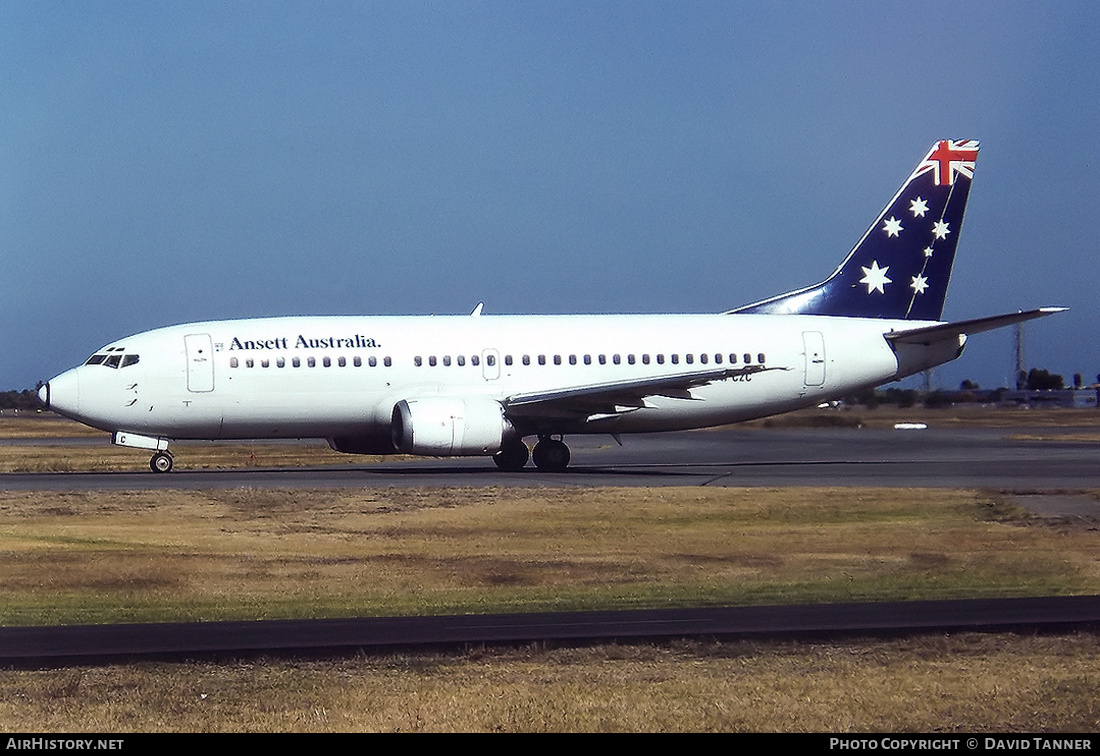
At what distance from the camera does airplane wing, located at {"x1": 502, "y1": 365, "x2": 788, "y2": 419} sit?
109 ft

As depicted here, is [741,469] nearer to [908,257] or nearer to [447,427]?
[447,427]

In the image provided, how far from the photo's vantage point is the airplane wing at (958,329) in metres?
33.8

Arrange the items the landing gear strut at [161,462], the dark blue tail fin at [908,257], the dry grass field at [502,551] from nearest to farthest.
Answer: the dry grass field at [502,551], the landing gear strut at [161,462], the dark blue tail fin at [908,257]

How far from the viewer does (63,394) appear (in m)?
33.2

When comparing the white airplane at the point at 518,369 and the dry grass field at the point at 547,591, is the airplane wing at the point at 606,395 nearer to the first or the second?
the white airplane at the point at 518,369

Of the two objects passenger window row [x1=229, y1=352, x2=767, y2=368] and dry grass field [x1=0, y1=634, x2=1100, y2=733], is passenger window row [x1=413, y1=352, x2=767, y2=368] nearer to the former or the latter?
passenger window row [x1=229, y1=352, x2=767, y2=368]

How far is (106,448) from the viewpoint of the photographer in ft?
167

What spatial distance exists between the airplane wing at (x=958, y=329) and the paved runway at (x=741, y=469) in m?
3.16

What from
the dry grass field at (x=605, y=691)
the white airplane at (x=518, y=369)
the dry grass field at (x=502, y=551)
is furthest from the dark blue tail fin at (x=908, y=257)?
the dry grass field at (x=605, y=691)

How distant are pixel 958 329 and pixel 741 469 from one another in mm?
6763

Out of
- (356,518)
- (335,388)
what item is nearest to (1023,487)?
(356,518)

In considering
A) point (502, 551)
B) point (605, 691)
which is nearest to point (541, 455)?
point (502, 551)

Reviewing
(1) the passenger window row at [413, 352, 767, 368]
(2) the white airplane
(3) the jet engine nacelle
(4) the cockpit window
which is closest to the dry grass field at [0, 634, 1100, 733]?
(3) the jet engine nacelle

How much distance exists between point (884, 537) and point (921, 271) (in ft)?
62.6
